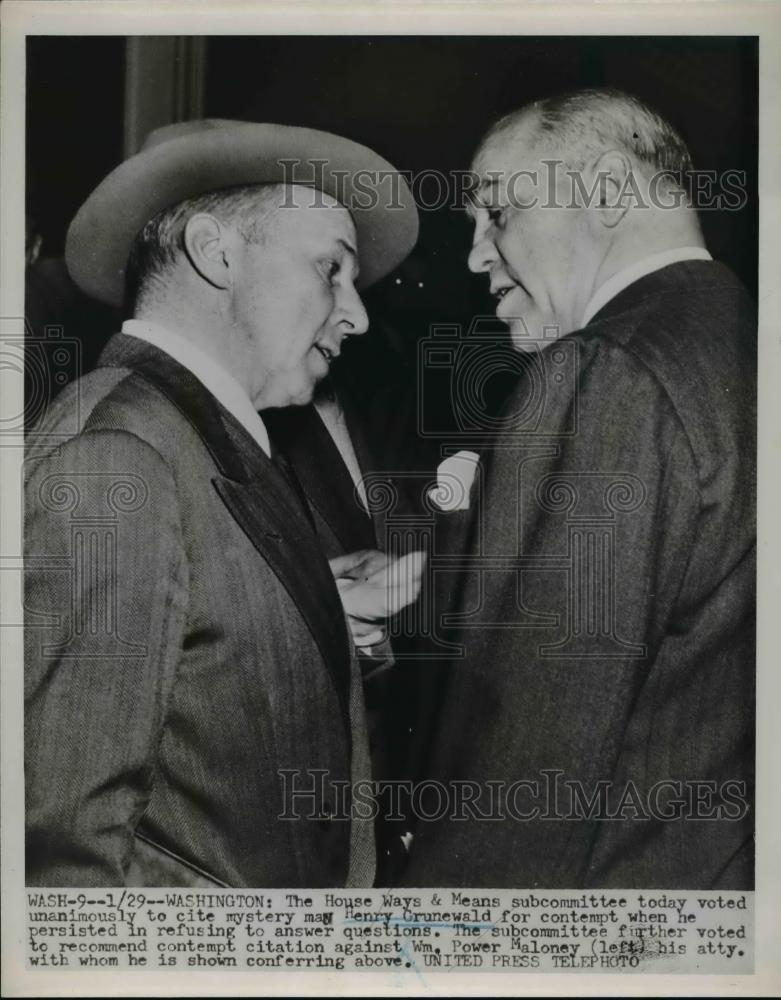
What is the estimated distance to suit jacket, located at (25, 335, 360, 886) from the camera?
2.15 m

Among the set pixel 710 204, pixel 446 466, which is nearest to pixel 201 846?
pixel 446 466

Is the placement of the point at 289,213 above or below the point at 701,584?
above

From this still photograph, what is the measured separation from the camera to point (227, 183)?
85.4 inches

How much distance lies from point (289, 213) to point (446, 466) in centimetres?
57

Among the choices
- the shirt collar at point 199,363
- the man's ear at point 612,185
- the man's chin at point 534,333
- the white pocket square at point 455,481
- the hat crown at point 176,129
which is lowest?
the white pocket square at point 455,481

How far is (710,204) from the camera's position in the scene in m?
2.21

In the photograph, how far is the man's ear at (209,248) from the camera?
217 centimetres

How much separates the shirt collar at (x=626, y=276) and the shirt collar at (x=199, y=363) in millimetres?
681

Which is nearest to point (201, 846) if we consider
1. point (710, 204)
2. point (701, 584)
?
point (701, 584)

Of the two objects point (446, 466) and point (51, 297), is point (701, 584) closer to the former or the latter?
point (446, 466)

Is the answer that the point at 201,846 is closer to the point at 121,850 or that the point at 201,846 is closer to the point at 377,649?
the point at 121,850

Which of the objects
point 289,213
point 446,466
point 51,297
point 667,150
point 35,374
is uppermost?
point 667,150
